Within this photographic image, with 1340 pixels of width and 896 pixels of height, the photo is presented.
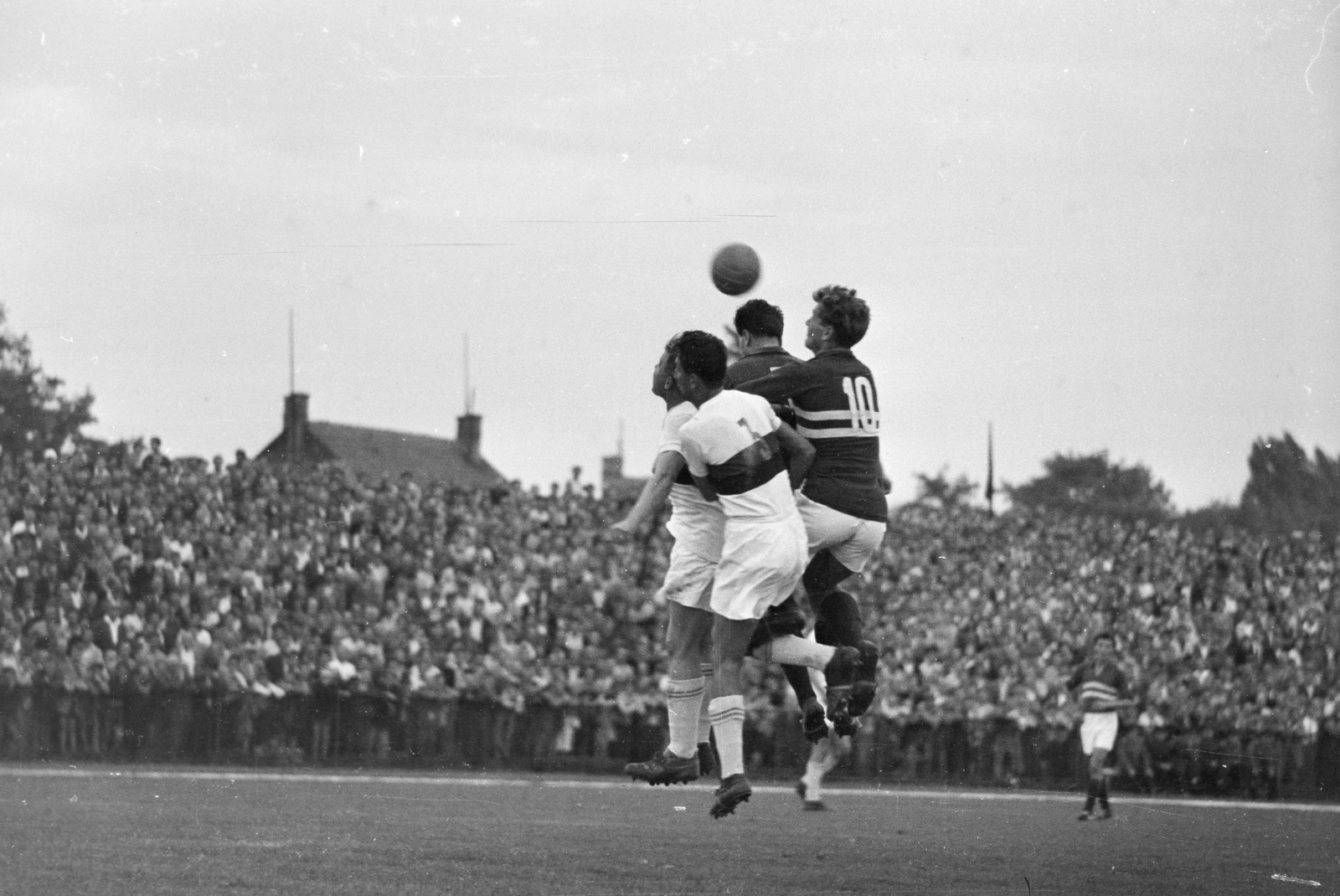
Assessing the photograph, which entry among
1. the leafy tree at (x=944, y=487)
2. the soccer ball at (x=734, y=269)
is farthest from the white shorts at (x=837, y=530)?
the leafy tree at (x=944, y=487)

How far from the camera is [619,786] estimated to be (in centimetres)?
1958

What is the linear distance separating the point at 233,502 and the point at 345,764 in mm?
3249

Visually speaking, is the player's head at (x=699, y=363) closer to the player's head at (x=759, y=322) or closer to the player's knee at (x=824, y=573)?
the player's head at (x=759, y=322)

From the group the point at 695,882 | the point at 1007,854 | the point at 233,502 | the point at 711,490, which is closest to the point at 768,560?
the point at 711,490

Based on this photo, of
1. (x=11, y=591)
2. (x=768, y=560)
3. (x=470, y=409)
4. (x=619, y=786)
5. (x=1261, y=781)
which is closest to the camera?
(x=768, y=560)

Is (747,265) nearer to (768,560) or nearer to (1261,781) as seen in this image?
(768,560)

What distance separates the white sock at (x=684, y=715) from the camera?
8.40 m

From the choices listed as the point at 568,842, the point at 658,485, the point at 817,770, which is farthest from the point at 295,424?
the point at 658,485

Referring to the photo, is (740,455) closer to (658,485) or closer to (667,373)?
(658,485)

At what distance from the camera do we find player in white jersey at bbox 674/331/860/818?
8.12 m

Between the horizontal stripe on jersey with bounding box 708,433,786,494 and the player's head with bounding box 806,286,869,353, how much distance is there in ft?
1.80

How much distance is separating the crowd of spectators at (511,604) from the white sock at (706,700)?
10.6 m

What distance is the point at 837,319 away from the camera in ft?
27.8

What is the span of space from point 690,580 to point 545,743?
12767 millimetres
